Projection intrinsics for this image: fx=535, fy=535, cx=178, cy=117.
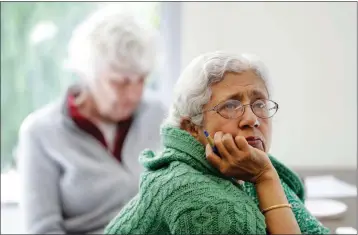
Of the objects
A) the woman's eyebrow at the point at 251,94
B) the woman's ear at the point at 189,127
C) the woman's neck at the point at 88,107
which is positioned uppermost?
the woman's neck at the point at 88,107

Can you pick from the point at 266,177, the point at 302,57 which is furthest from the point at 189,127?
the point at 302,57

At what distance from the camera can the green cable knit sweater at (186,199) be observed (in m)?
0.91

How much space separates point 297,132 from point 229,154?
1648 mm

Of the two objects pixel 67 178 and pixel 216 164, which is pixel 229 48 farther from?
pixel 216 164

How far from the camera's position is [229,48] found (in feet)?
7.83

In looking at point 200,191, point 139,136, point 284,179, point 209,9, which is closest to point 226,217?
point 200,191

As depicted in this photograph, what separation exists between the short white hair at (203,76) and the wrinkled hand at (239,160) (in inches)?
3.2

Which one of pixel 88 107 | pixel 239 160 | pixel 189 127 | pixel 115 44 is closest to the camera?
pixel 239 160

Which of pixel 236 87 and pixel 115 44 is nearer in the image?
pixel 236 87

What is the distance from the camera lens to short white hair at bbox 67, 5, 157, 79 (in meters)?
1.74

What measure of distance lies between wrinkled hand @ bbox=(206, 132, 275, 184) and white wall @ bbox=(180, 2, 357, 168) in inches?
55.9

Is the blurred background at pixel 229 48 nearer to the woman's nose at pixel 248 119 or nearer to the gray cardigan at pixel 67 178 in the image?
the gray cardigan at pixel 67 178

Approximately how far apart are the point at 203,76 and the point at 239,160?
0.56 ft

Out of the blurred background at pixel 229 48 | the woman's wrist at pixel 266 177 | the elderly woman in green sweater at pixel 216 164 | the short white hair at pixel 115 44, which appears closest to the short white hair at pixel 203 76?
the elderly woman in green sweater at pixel 216 164
